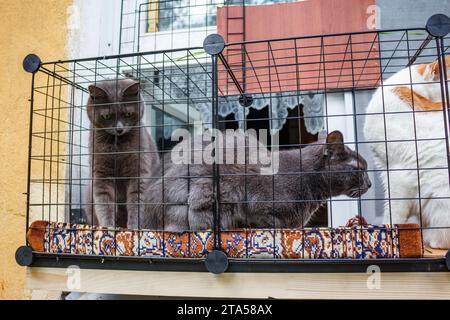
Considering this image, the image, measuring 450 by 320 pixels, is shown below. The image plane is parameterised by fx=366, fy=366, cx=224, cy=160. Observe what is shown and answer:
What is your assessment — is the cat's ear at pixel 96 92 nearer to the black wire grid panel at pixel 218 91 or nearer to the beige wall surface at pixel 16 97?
the black wire grid panel at pixel 218 91

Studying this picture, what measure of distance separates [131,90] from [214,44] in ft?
1.97

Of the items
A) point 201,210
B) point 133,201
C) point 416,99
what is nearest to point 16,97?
point 133,201

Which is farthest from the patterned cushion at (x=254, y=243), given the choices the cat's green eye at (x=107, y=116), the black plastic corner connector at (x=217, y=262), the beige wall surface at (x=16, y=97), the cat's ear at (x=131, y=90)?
the beige wall surface at (x=16, y=97)

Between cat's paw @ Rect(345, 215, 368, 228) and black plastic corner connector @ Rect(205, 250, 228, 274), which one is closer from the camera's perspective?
black plastic corner connector @ Rect(205, 250, 228, 274)

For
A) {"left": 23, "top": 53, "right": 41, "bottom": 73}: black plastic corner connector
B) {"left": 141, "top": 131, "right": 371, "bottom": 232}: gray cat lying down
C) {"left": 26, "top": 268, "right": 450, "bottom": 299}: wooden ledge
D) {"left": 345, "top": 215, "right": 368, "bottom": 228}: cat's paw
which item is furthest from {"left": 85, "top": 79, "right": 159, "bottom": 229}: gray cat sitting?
{"left": 345, "top": 215, "right": 368, "bottom": 228}: cat's paw

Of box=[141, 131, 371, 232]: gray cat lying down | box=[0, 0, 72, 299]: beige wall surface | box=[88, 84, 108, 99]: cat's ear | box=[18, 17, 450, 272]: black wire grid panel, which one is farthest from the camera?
box=[0, 0, 72, 299]: beige wall surface

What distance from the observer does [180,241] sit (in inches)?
47.7

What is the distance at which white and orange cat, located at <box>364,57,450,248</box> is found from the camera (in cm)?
129

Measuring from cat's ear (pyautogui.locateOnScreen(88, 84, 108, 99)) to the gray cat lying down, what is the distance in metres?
0.42

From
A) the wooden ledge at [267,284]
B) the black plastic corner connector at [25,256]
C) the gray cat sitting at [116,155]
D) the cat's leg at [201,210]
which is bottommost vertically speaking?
the wooden ledge at [267,284]

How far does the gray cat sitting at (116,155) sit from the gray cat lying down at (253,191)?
128mm

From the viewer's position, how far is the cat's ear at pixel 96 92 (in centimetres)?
157

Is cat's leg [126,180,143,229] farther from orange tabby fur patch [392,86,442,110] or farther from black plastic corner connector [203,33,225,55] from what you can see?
orange tabby fur patch [392,86,442,110]
